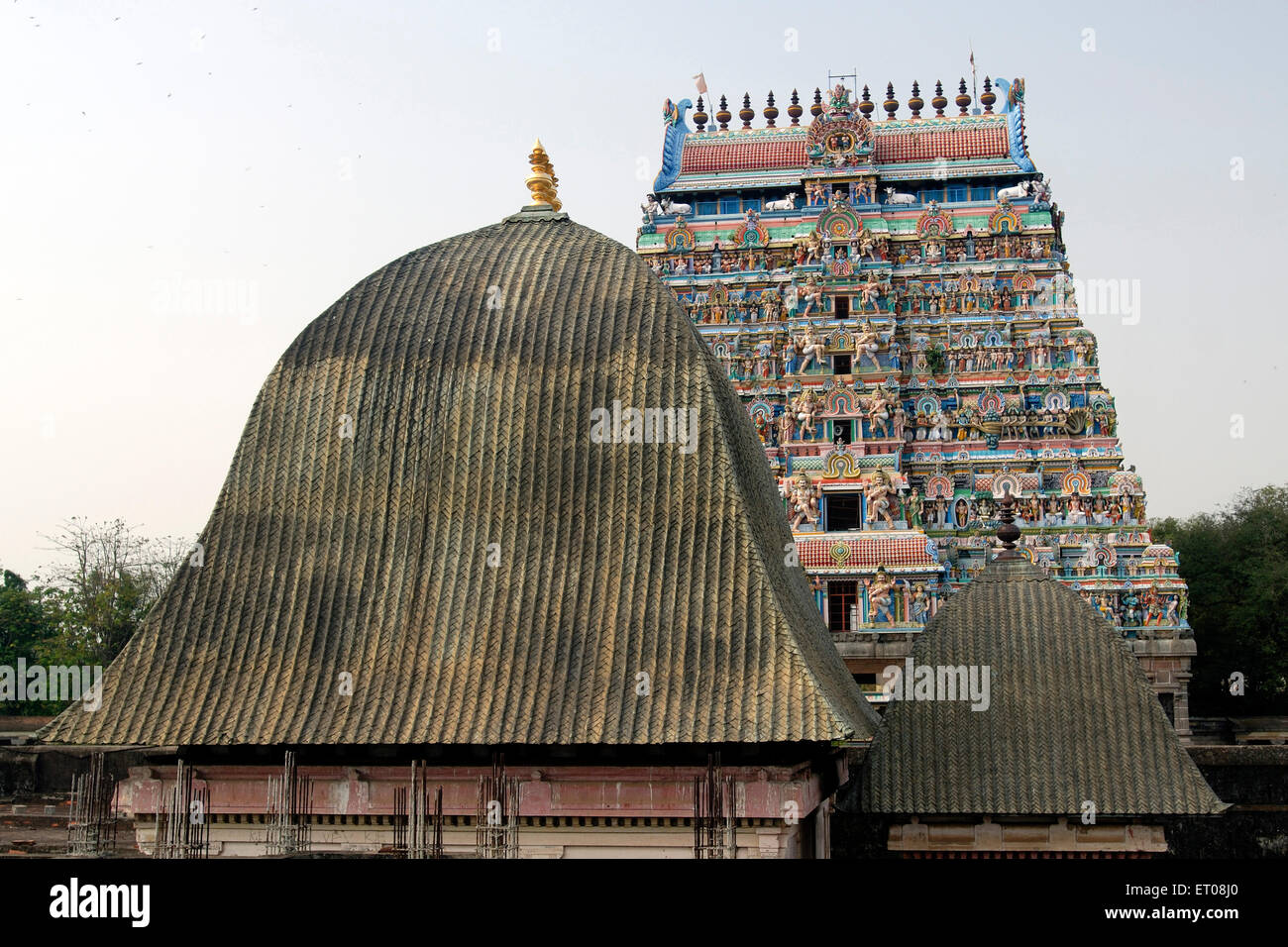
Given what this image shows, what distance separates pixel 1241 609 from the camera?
45719 millimetres

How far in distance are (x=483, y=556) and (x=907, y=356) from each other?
2860 cm

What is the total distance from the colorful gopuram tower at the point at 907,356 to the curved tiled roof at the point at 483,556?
21275 mm

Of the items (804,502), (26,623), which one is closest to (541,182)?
(804,502)

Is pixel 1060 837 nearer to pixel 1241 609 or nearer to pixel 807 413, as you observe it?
pixel 807 413

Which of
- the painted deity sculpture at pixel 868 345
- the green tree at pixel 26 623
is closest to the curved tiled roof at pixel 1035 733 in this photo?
the painted deity sculpture at pixel 868 345

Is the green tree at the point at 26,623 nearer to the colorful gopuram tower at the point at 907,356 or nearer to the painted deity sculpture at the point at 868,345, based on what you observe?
the colorful gopuram tower at the point at 907,356

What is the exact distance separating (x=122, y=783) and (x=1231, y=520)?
50.4 m

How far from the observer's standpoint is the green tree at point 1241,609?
44594 millimetres

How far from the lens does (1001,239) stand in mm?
42625
